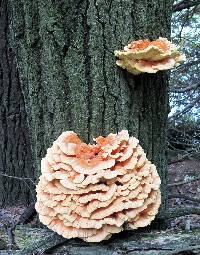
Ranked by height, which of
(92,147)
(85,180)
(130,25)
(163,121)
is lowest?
(85,180)

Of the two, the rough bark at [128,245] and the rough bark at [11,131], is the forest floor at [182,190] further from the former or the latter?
the rough bark at [128,245]

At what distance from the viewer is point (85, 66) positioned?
2412 millimetres

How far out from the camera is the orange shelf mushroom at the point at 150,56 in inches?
84.2

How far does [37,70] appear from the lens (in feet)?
8.15

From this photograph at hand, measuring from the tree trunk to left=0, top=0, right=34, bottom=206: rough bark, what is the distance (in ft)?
6.26

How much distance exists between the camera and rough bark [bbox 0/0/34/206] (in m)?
4.39

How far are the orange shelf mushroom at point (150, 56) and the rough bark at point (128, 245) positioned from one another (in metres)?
0.97

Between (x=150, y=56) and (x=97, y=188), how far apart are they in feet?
2.43

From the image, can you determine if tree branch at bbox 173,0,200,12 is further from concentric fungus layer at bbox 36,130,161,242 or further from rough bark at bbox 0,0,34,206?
concentric fungus layer at bbox 36,130,161,242

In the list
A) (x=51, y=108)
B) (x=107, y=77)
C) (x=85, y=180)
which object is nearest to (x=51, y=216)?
(x=85, y=180)

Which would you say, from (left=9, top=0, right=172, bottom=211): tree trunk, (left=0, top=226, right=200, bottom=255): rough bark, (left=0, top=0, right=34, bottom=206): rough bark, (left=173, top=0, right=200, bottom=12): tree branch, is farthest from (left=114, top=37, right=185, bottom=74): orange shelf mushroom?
(left=173, top=0, right=200, bottom=12): tree branch

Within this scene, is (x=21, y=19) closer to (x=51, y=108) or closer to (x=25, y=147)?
(x=51, y=108)

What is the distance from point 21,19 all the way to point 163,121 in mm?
1099

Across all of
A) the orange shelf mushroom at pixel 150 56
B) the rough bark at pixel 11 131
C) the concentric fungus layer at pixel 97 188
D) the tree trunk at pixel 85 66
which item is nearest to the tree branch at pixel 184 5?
the rough bark at pixel 11 131
